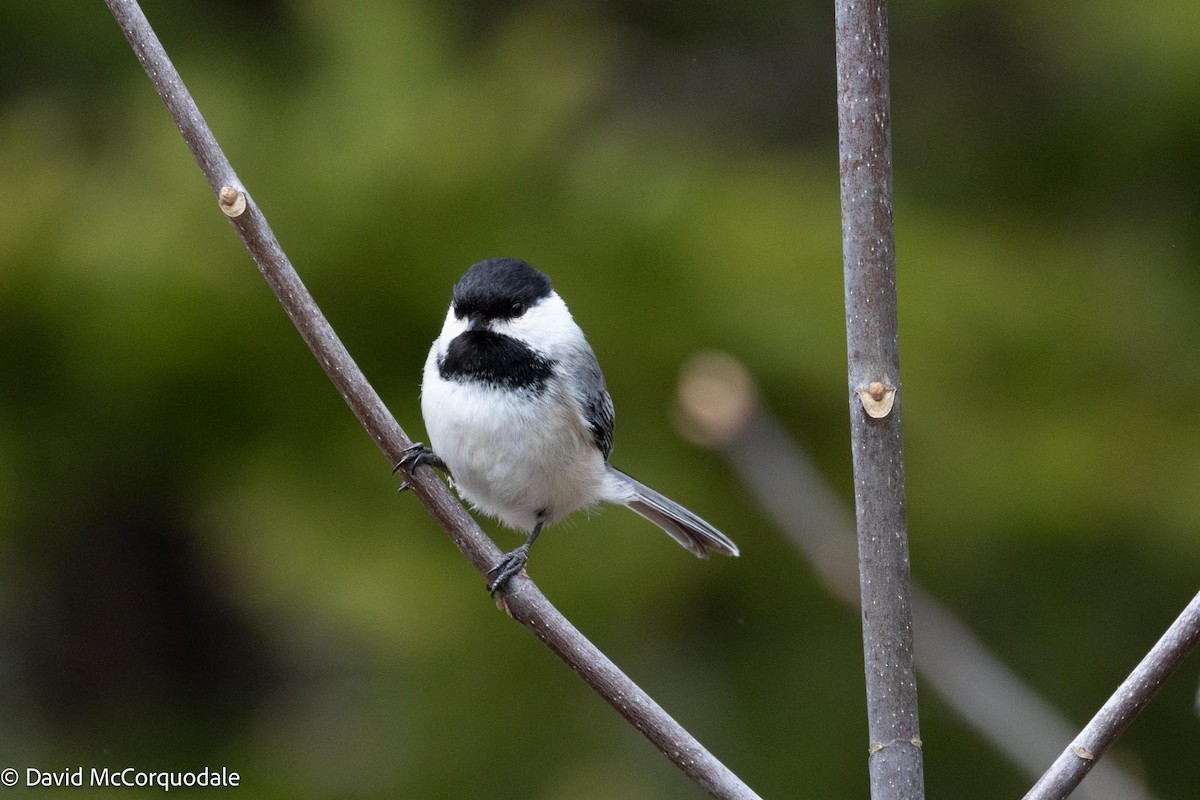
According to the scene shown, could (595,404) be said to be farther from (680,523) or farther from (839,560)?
(839,560)

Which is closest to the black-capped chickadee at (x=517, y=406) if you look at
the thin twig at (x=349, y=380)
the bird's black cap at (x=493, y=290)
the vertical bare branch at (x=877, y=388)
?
the bird's black cap at (x=493, y=290)

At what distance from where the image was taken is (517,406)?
1656 millimetres

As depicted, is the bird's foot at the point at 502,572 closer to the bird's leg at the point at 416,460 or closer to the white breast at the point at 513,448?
the bird's leg at the point at 416,460

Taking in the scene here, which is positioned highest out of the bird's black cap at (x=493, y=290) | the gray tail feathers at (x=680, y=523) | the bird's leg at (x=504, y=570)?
the bird's black cap at (x=493, y=290)

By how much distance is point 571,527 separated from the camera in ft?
7.16

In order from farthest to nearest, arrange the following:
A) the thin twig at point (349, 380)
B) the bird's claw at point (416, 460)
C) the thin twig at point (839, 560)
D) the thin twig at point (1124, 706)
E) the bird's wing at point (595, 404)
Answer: the bird's wing at point (595, 404) < the thin twig at point (839, 560) < the bird's claw at point (416, 460) < the thin twig at point (349, 380) < the thin twig at point (1124, 706)

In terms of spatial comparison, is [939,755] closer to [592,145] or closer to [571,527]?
[571,527]

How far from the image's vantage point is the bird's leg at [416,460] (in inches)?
44.8

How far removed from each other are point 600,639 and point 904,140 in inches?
58.1

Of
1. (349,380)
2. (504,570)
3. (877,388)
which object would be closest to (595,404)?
(504,570)

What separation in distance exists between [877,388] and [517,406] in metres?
0.84

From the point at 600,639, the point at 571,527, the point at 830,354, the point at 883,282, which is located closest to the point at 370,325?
the point at 571,527

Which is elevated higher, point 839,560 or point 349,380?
point 349,380

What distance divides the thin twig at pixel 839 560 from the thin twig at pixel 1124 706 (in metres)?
0.43
